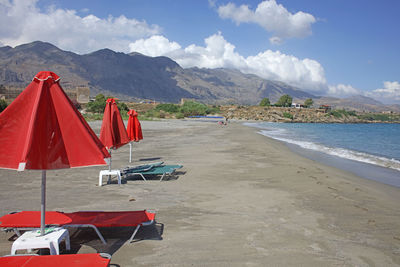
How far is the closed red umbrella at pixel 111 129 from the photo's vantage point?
8202 mm

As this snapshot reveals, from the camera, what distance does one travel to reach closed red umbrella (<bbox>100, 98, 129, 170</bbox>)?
26.9 feet

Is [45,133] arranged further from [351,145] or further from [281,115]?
[281,115]

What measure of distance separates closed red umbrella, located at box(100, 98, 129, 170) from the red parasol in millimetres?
4705

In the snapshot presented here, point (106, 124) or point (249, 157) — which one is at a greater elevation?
point (106, 124)

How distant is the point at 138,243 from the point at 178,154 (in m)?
10.1

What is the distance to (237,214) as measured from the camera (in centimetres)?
593

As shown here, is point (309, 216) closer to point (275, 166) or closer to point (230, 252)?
point (230, 252)

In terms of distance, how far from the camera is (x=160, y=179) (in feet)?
29.0

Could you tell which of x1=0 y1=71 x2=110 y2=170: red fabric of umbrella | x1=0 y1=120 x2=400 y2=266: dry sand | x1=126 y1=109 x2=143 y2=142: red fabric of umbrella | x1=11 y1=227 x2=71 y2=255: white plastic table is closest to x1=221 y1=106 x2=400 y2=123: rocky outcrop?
x1=126 y1=109 x2=143 y2=142: red fabric of umbrella

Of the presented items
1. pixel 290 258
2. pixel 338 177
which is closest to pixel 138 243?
pixel 290 258

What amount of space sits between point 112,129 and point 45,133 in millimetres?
5097

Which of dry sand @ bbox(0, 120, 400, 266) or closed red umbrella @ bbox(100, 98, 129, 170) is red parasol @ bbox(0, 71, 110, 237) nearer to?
dry sand @ bbox(0, 120, 400, 266)

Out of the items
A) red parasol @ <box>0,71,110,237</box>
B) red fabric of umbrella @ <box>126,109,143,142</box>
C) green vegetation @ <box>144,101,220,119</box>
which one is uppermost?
green vegetation @ <box>144,101,220,119</box>

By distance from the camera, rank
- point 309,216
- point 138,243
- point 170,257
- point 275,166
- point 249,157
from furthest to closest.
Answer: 1. point 249,157
2. point 275,166
3. point 309,216
4. point 138,243
5. point 170,257
